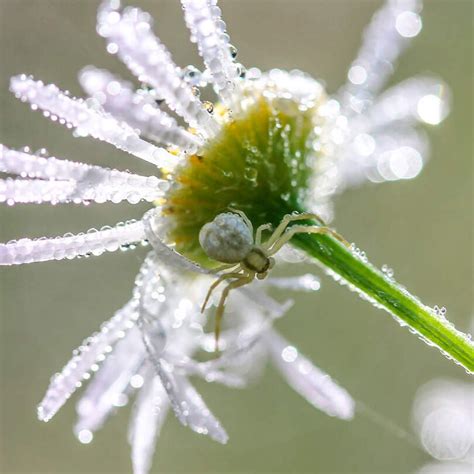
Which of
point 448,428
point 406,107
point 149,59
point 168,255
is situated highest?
point 406,107

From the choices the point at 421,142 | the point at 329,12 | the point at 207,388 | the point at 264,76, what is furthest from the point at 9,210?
the point at 264,76

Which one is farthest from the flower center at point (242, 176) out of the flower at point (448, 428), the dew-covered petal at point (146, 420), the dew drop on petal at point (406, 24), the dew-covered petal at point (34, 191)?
the flower at point (448, 428)

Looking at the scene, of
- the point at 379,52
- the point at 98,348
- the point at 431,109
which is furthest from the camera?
the point at 431,109

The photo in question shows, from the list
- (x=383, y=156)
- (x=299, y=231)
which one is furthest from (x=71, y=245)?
(x=383, y=156)

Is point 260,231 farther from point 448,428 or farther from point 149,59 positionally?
point 448,428

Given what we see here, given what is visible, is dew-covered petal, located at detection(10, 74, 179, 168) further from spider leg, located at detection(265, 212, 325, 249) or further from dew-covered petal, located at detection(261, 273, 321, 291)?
dew-covered petal, located at detection(261, 273, 321, 291)

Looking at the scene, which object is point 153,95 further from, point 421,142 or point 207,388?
point 207,388

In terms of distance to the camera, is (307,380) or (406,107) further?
(406,107)

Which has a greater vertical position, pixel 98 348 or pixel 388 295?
pixel 388 295
